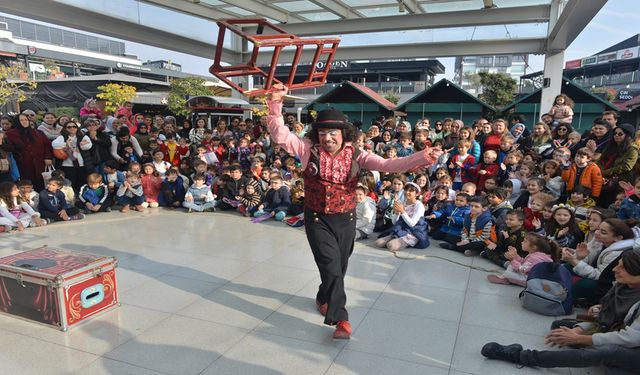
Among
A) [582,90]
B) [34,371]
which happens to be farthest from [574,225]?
[582,90]

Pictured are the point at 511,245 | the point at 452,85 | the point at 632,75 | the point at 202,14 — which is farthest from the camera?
the point at 632,75

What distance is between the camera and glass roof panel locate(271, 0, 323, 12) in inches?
359

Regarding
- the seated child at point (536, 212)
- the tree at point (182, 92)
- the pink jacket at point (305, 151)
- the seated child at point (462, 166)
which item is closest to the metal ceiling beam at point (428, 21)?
the seated child at point (462, 166)

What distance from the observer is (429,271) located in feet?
13.9

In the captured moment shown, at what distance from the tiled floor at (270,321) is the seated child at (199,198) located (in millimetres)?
1966

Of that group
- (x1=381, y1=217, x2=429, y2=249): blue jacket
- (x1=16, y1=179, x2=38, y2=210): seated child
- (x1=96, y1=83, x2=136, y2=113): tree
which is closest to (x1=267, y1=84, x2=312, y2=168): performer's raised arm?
(x1=381, y1=217, x2=429, y2=249): blue jacket

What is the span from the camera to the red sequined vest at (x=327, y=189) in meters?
2.88

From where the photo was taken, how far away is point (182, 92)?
26.9 meters

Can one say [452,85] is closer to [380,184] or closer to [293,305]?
[380,184]

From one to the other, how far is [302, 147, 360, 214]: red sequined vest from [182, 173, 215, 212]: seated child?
4.47m

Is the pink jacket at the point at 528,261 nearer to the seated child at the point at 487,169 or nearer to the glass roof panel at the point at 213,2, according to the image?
the seated child at the point at 487,169

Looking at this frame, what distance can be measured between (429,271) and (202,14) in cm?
777

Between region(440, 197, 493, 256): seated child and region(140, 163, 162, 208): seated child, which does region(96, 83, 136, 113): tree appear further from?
region(440, 197, 493, 256): seated child

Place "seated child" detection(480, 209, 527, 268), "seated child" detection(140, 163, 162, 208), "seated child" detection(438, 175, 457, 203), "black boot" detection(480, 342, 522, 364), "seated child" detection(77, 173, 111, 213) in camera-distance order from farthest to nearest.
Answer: "seated child" detection(140, 163, 162, 208) < "seated child" detection(77, 173, 111, 213) < "seated child" detection(438, 175, 457, 203) < "seated child" detection(480, 209, 527, 268) < "black boot" detection(480, 342, 522, 364)
